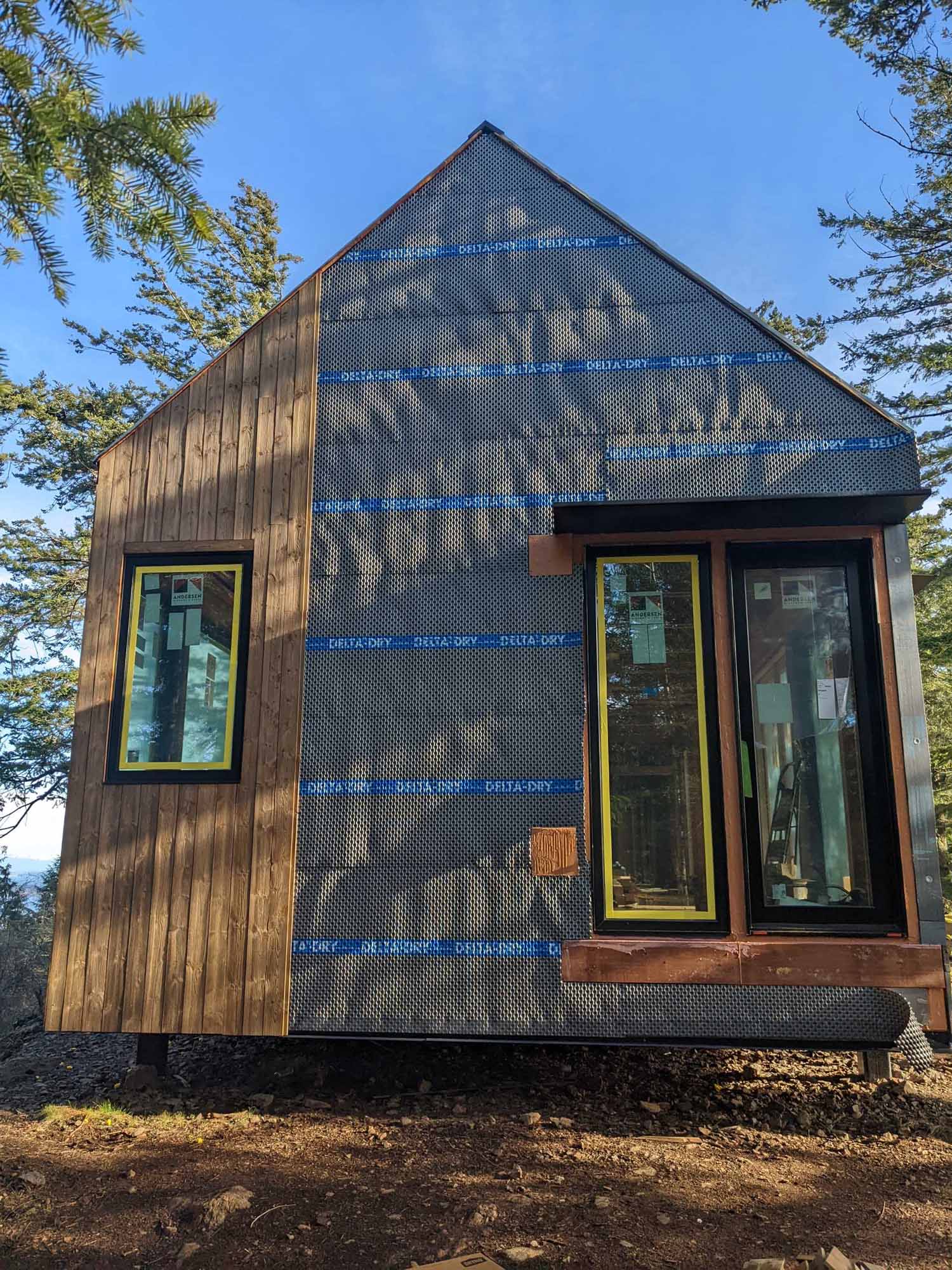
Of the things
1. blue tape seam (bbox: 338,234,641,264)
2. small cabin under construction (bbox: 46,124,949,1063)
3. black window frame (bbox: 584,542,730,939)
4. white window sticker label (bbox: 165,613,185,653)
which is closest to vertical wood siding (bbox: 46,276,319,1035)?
small cabin under construction (bbox: 46,124,949,1063)

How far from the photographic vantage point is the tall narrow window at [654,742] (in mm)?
4887

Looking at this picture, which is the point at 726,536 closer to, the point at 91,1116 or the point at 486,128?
the point at 486,128

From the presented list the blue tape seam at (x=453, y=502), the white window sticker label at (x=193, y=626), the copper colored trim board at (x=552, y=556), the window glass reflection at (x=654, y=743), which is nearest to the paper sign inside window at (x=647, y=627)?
the window glass reflection at (x=654, y=743)

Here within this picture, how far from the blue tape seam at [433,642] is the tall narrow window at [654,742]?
0.25 meters

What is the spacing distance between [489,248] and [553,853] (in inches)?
156

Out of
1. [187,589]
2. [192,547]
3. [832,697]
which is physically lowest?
[832,697]

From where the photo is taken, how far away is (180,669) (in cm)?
554

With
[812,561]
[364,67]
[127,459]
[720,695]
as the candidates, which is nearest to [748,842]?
[720,695]

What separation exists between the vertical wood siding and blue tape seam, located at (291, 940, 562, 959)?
197 millimetres

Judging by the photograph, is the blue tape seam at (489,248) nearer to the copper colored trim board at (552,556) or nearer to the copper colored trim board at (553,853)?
the copper colored trim board at (552,556)

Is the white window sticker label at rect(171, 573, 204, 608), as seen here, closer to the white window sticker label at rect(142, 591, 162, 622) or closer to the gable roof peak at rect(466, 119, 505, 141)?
the white window sticker label at rect(142, 591, 162, 622)

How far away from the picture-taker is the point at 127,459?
19.2 ft

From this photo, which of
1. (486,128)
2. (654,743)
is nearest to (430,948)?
(654,743)

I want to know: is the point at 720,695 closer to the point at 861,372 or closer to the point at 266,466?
the point at 266,466
